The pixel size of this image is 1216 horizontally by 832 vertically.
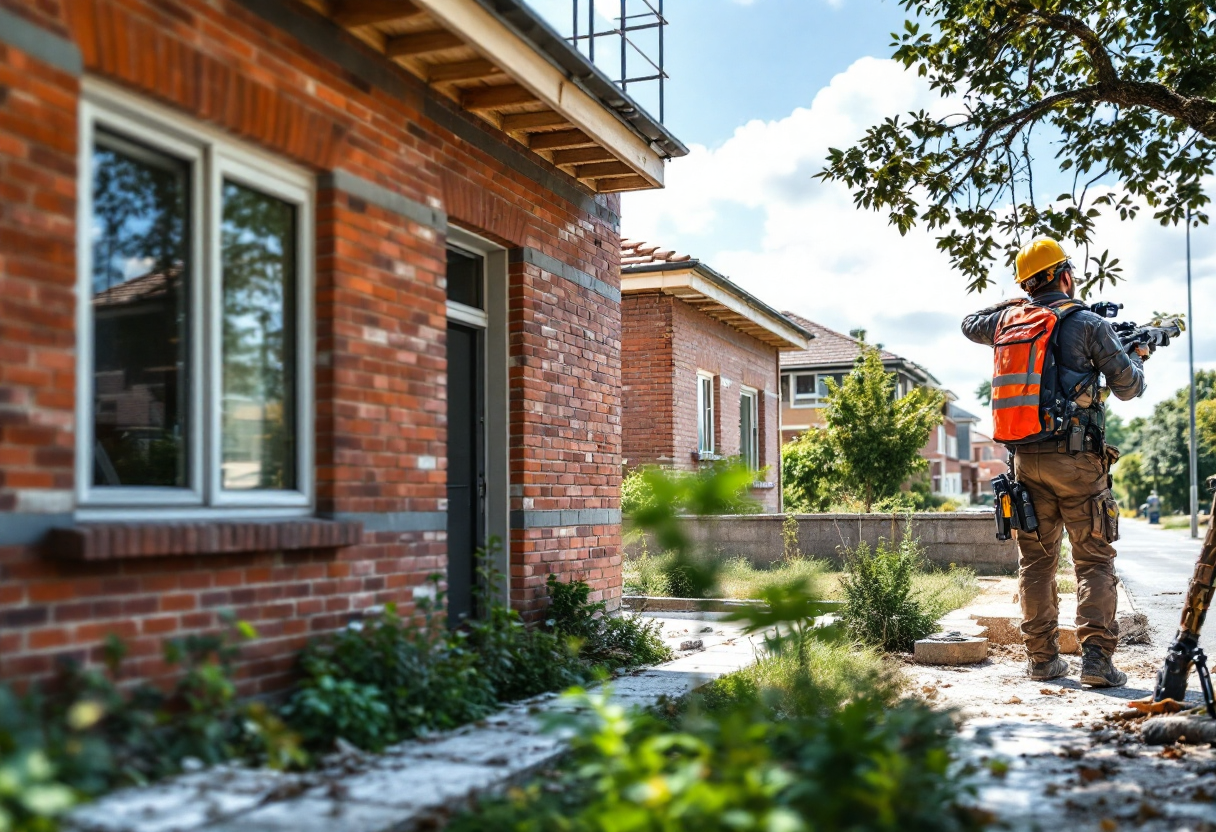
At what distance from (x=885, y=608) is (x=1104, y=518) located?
203 centimetres

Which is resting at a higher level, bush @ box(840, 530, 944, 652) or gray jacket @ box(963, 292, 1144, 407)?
gray jacket @ box(963, 292, 1144, 407)

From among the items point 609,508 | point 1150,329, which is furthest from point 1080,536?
point 609,508

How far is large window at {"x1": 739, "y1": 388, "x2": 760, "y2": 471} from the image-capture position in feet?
65.5

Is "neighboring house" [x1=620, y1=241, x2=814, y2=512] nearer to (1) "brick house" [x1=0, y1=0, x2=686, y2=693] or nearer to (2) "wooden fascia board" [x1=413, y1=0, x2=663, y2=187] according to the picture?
(2) "wooden fascia board" [x1=413, y1=0, x2=663, y2=187]

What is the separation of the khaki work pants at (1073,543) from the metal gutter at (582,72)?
3410 mm

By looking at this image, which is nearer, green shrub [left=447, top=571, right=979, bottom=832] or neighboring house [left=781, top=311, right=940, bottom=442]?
green shrub [left=447, top=571, right=979, bottom=832]

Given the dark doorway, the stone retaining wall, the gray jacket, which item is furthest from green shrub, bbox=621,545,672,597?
the gray jacket

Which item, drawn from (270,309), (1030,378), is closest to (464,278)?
(270,309)

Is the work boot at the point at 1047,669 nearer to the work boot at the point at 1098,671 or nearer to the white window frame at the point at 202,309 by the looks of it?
the work boot at the point at 1098,671

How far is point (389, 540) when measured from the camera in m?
5.54

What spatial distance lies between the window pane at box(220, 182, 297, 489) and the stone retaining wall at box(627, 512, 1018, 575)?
8.68 meters

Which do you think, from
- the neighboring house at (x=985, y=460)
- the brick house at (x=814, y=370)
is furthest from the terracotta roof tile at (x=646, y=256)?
the neighboring house at (x=985, y=460)

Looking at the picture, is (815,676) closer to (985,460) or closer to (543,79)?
(543,79)

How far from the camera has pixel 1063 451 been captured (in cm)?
682
